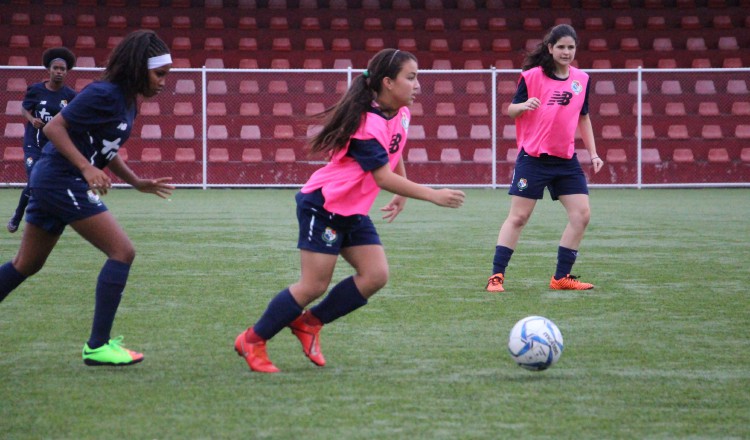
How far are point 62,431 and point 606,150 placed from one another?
18.6m

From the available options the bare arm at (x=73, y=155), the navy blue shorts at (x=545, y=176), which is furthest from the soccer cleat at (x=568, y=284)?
the bare arm at (x=73, y=155)

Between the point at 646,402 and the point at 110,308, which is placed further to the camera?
the point at 110,308

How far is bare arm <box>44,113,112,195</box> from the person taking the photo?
4574mm

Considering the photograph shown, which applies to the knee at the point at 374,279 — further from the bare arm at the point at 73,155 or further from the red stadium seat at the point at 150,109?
the red stadium seat at the point at 150,109

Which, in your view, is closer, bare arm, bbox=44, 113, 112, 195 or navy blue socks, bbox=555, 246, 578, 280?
bare arm, bbox=44, 113, 112, 195

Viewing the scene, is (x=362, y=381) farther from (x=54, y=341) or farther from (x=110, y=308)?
(x=54, y=341)

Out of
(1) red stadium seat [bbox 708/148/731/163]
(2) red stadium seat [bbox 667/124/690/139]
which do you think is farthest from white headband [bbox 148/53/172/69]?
(2) red stadium seat [bbox 667/124/690/139]

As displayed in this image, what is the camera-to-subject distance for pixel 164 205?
52.5 ft

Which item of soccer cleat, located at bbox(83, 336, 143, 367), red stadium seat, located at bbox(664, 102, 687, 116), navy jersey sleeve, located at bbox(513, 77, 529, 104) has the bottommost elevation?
soccer cleat, located at bbox(83, 336, 143, 367)

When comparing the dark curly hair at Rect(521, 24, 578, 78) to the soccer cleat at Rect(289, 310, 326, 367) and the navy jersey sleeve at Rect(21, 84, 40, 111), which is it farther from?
the navy jersey sleeve at Rect(21, 84, 40, 111)

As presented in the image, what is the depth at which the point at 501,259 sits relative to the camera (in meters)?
7.41

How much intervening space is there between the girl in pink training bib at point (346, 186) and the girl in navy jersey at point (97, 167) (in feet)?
2.11

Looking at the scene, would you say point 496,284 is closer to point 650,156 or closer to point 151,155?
point 151,155

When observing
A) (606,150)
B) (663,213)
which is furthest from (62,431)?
(606,150)
